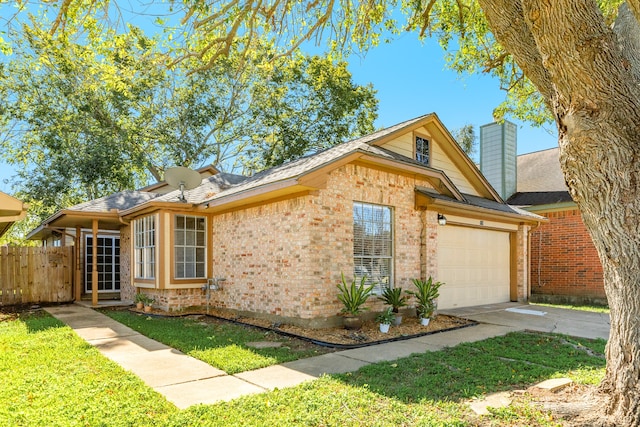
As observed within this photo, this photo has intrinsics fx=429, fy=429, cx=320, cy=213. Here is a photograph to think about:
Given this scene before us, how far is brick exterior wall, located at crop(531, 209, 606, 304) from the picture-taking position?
43.9 ft

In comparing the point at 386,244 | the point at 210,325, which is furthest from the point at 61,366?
the point at 386,244

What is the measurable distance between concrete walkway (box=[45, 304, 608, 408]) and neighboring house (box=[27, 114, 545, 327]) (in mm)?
1710

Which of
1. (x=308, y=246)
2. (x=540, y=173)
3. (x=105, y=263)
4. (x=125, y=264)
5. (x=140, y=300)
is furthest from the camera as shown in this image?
(x=540, y=173)

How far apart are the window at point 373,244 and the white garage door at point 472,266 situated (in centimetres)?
205

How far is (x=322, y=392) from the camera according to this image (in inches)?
178

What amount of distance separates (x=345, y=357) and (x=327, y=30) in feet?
24.6

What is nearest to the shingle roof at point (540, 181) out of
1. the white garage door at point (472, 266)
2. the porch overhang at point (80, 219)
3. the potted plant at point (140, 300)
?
the white garage door at point (472, 266)

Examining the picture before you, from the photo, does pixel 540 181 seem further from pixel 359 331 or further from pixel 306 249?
pixel 306 249

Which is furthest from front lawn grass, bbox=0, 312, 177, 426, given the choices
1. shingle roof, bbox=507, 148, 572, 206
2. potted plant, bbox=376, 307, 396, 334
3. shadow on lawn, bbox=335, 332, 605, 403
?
shingle roof, bbox=507, 148, 572, 206

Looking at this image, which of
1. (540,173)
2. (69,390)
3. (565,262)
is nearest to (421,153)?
(565,262)

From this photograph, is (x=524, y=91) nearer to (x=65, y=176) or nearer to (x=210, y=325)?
(x=210, y=325)

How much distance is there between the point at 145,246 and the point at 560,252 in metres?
12.9

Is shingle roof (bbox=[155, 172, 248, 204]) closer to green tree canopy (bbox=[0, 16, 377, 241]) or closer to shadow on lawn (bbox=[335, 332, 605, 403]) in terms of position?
shadow on lawn (bbox=[335, 332, 605, 403])

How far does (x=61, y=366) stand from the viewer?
219 inches
